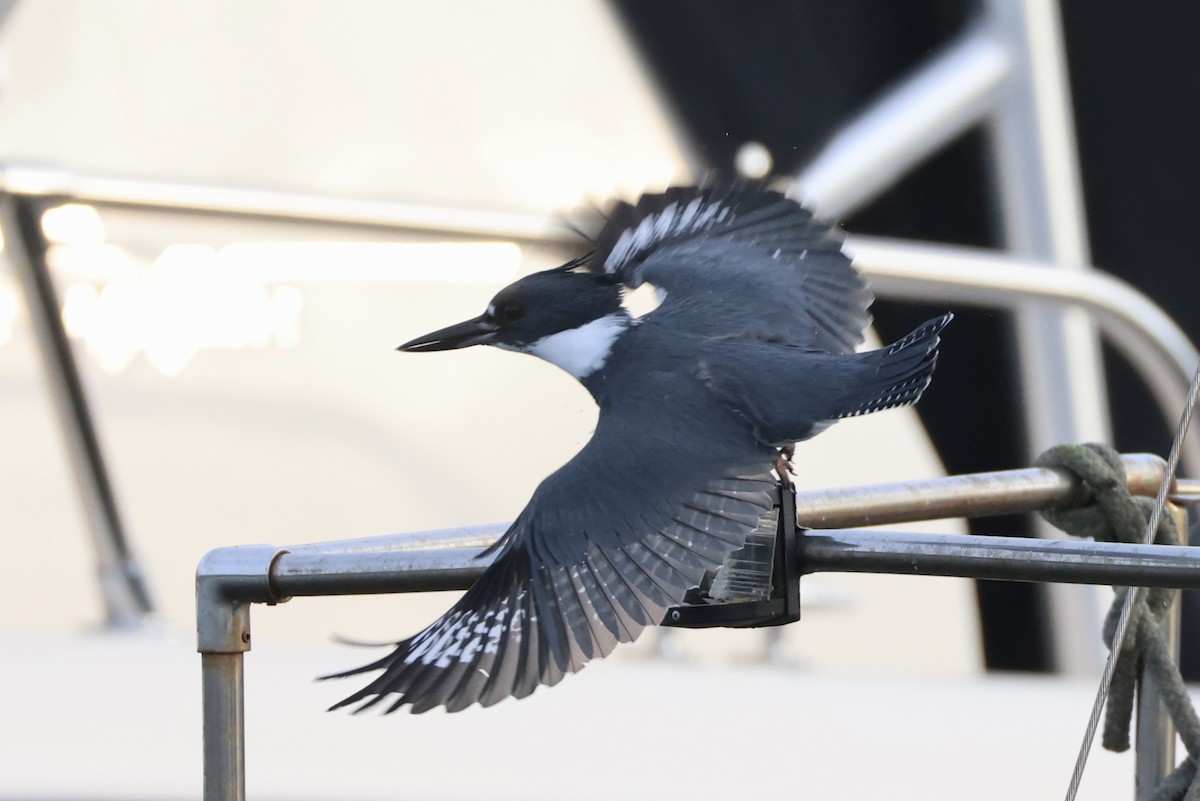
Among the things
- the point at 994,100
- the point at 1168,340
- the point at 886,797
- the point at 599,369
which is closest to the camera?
the point at 599,369

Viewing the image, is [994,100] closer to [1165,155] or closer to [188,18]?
[1165,155]

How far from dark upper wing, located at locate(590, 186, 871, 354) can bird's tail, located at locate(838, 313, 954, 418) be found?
11cm

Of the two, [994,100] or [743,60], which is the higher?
[743,60]

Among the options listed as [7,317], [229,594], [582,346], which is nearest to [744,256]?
[582,346]

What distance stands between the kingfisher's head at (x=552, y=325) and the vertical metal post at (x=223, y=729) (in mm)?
241

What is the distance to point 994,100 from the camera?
2.44m

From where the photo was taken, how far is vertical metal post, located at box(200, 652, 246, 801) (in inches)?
25.8

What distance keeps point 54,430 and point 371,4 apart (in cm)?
70

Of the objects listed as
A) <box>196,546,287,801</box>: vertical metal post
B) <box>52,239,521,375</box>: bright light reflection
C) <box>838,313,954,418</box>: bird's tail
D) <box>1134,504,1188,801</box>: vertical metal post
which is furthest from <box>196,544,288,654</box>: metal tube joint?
<box>52,239,521,375</box>: bright light reflection

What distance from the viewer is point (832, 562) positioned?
0.63 metres

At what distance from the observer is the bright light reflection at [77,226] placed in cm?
169

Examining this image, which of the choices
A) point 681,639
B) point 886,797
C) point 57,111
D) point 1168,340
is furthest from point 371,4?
point 886,797

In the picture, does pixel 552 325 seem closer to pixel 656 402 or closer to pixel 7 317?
pixel 656 402

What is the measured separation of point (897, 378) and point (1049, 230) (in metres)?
1.55
